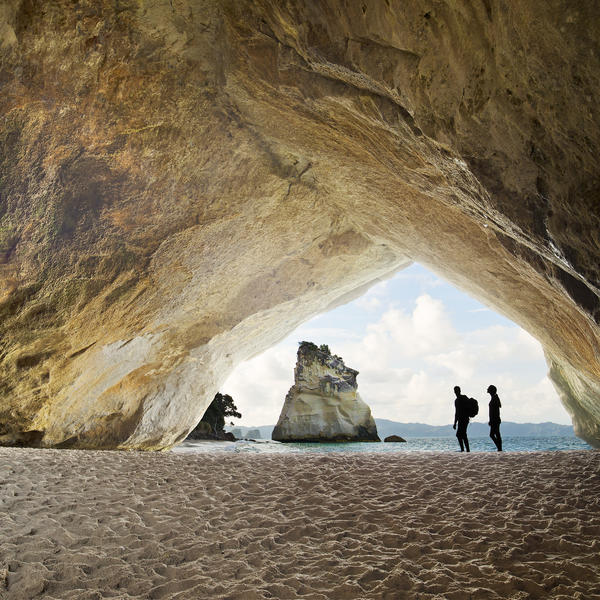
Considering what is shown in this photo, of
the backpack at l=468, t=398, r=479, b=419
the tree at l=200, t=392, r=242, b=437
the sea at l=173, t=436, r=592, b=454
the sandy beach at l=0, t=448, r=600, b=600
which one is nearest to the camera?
the sandy beach at l=0, t=448, r=600, b=600

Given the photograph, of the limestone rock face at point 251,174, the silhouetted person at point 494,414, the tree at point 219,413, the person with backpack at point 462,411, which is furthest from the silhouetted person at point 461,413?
the tree at point 219,413

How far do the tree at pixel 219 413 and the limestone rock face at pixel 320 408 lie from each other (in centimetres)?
503

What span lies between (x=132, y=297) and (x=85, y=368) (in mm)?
2112

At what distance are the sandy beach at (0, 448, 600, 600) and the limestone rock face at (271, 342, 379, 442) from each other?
29112mm

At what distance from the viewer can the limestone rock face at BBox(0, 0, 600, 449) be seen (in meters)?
3.43

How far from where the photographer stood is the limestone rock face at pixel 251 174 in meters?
3.43

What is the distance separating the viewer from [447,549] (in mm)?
3760

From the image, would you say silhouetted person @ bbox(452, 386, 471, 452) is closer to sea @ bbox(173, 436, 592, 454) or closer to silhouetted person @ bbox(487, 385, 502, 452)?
silhouetted person @ bbox(487, 385, 502, 452)

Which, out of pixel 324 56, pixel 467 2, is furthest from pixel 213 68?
pixel 467 2

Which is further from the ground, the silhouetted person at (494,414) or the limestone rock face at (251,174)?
the limestone rock face at (251,174)

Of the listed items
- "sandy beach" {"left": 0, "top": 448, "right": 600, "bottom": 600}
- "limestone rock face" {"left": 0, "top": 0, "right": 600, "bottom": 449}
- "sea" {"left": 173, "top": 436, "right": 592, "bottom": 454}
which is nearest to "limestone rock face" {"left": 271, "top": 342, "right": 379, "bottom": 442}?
"sea" {"left": 173, "top": 436, "right": 592, "bottom": 454}

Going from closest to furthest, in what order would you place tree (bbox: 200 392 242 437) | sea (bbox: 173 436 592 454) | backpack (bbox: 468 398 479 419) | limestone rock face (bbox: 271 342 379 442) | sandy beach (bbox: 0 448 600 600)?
sandy beach (bbox: 0 448 600 600) < backpack (bbox: 468 398 479 419) < sea (bbox: 173 436 592 454) < tree (bbox: 200 392 242 437) < limestone rock face (bbox: 271 342 379 442)

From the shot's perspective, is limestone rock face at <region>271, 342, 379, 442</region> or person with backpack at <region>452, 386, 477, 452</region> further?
limestone rock face at <region>271, 342, 379, 442</region>

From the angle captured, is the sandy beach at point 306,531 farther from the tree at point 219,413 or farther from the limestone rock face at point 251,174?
the tree at point 219,413
